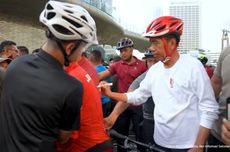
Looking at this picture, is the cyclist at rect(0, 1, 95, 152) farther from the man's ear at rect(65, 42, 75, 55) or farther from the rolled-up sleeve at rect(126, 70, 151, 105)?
the rolled-up sleeve at rect(126, 70, 151, 105)

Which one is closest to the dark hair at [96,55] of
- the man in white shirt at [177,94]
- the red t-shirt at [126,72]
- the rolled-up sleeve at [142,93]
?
the red t-shirt at [126,72]

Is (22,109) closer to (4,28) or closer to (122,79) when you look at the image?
(122,79)

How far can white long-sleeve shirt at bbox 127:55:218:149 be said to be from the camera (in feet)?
9.96

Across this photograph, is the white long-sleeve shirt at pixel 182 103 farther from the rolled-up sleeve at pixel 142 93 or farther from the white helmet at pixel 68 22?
the white helmet at pixel 68 22

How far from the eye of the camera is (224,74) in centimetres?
306

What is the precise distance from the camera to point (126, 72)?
734 cm

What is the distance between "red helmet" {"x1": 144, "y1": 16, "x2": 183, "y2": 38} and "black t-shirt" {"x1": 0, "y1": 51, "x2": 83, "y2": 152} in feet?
4.40

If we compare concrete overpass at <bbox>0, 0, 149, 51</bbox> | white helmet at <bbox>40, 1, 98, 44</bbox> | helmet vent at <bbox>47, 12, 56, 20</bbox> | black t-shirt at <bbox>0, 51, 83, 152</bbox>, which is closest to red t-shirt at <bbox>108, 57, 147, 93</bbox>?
white helmet at <bbox>40, 1, 98, 44</bbox>

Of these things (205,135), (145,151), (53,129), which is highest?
(53,129)

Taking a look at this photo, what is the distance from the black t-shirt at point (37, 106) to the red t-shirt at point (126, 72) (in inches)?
198

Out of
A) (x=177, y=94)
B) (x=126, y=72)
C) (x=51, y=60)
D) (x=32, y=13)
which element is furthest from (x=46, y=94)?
(x=32, y=13)

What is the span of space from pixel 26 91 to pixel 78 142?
0.72m

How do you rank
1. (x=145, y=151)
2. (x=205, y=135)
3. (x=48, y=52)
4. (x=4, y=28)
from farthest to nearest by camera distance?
(x=4, y=28)
(x=145, y=151)
(x=205, y=135)
(x=48, y=52)

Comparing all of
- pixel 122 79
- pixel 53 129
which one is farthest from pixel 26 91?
pixel 122 79
